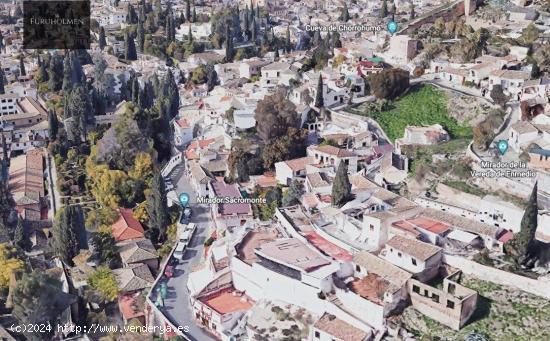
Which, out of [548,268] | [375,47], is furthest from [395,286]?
[375,47]

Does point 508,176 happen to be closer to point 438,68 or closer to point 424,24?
point 438,68

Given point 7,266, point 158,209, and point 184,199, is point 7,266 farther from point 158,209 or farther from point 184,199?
point 184,199

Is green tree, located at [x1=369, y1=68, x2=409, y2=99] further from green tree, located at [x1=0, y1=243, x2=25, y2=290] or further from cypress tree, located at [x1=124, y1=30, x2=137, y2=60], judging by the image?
cypress tree, located at [x1=124, y1=30, x2=137, y2=60]

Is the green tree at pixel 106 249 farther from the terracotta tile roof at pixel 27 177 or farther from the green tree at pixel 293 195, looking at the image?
the terracotta tile roof at pixel 27 177

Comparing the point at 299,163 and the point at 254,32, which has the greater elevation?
the point at 254,32

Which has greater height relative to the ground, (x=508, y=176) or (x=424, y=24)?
(x=424, y=24)

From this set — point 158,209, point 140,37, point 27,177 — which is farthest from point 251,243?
point 140,37

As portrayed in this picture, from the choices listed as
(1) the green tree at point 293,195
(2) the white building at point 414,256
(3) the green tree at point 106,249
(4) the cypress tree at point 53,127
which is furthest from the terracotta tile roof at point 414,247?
(4) the cypress tree at point 53,127
